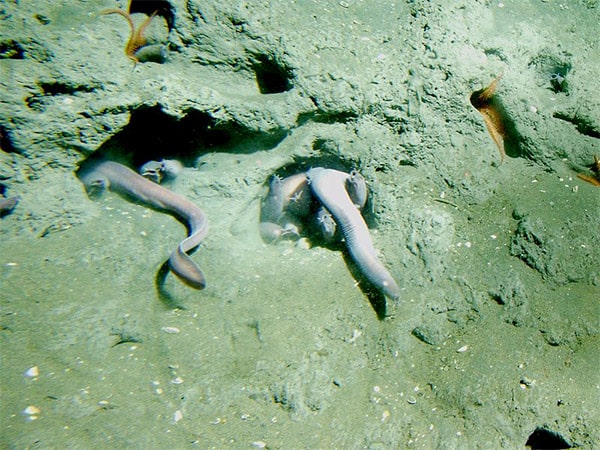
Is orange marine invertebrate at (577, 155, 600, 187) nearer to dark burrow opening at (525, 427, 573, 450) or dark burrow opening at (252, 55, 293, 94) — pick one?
dark burrow opening at (525, 427, 573, 450)

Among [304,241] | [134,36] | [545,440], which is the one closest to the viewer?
[545,440]

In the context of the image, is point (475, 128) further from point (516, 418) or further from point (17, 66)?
point (17, 66)

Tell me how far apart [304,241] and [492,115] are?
2.17 m

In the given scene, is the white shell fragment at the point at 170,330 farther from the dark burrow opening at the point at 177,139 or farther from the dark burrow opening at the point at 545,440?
the dark burrow opening at the point at 545,440

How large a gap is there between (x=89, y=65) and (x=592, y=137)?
14.9ft

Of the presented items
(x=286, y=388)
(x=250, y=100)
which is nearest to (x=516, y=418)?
(x=286, y=388)

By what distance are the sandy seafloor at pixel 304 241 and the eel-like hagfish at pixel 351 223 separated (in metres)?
0.12

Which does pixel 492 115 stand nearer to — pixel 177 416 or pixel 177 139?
pixel 177 139

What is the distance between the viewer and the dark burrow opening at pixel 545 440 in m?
2.83

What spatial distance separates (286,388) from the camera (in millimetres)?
2830

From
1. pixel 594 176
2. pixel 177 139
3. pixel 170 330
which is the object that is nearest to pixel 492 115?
pixel 594 176

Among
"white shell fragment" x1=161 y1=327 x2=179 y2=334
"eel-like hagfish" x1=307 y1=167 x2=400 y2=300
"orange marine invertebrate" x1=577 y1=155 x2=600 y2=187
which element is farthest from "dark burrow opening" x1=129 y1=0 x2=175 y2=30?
"orange marine invertebrate" x1=577 y1=155 x2=600 y2=187

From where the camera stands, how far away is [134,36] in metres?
3.48

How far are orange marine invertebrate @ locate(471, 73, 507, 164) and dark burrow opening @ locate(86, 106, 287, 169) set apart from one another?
188 centimetres
